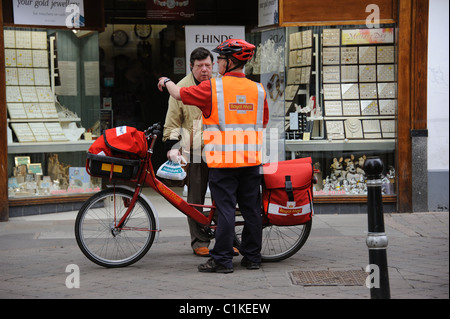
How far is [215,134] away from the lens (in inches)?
228

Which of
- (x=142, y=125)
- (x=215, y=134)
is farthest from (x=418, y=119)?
(x=142, y=125)

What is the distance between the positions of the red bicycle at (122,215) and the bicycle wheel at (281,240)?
193 millimetres

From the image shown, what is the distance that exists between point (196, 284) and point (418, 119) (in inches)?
183

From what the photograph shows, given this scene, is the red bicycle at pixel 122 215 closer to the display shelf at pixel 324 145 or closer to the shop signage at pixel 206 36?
the display shelf at pixel 324 145

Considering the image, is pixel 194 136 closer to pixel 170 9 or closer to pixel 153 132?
pixel 153 132

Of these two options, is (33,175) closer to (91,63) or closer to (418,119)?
(91,63)

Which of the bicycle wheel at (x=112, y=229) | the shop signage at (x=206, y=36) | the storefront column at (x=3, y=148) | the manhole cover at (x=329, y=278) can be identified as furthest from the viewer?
the shop signage at (x=206, y=36)

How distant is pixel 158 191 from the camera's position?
617cm

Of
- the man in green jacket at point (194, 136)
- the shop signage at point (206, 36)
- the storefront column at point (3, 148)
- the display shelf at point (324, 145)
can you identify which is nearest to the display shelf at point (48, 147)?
the storefront column at point (3, 148)

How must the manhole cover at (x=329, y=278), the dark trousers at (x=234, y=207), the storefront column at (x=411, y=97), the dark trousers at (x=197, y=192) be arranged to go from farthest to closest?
the storefront column at (x=411, y=97), the dark trousers at (x=197, y=192), the dark trousers at (x=234, y=207), the manhole cover at (x=329, y=278)

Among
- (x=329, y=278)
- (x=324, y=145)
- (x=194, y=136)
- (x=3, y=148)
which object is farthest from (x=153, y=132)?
(x=324, y=145)

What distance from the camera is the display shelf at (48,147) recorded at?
9102 mm

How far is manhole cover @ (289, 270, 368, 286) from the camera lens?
551 cm

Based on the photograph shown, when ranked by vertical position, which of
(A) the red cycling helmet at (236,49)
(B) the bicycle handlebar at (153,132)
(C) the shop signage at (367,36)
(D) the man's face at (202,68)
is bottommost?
(B) the bicycle handlebar at (153,132)
